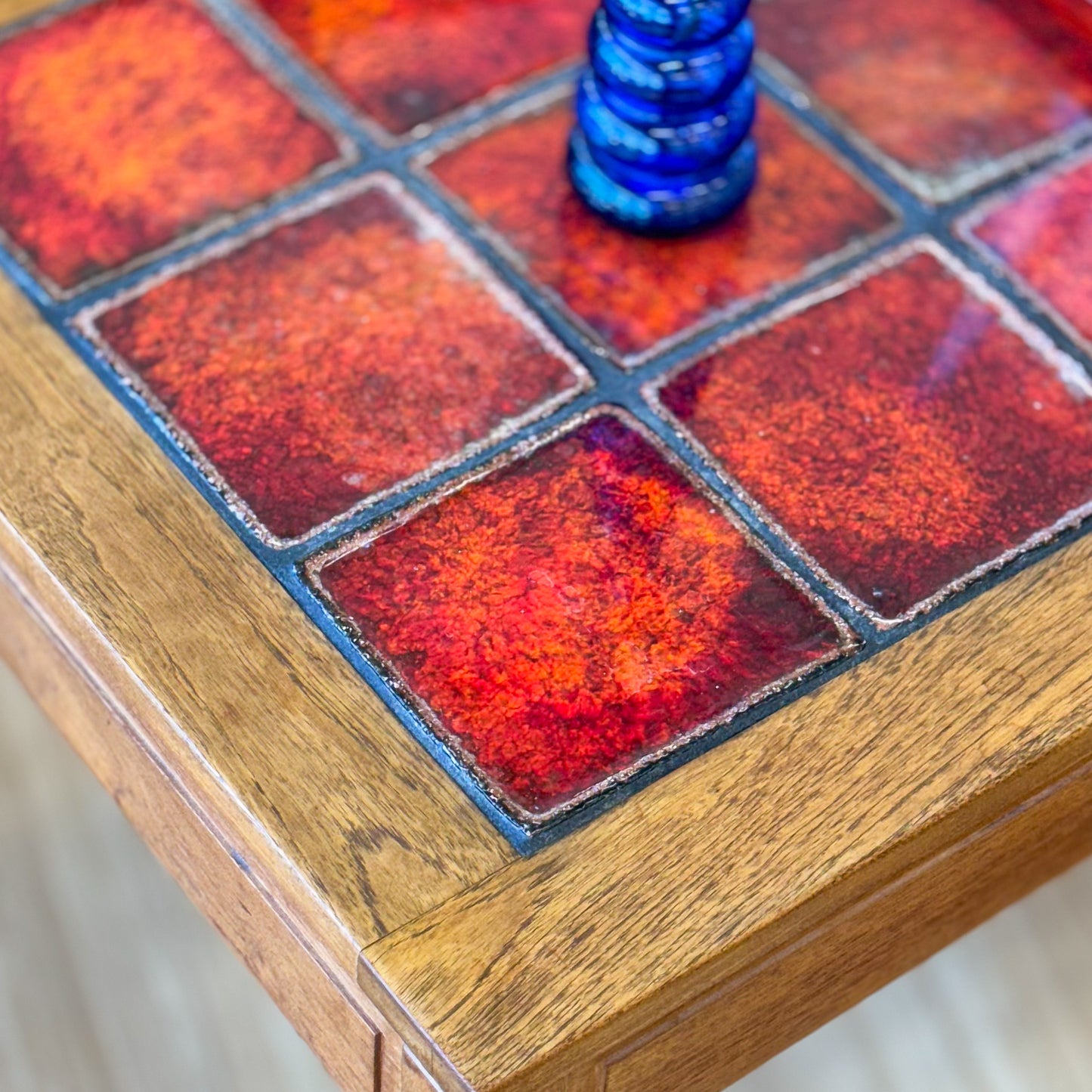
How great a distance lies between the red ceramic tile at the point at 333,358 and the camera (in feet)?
2.45

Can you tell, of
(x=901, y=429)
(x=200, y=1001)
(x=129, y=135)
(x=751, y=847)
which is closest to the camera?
(x=751, y=847)

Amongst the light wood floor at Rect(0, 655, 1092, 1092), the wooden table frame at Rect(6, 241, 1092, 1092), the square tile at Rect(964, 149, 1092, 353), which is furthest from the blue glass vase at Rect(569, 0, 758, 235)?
the light wood floor at Rect(0, 655, 1092, 1092)

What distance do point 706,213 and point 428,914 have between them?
15.8 inches

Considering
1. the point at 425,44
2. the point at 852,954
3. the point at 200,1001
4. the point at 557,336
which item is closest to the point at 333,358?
the point at 557,336

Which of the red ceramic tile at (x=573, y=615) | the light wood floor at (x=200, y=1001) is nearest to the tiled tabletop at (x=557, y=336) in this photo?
the red ceramic tile at (x=573, y=615)

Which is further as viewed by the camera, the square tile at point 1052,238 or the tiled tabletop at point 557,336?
the square tile at point 1052,238

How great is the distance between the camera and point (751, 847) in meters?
0.63

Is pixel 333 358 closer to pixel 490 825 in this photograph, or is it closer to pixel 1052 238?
pixel 490 825

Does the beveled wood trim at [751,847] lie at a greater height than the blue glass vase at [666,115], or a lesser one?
lesser

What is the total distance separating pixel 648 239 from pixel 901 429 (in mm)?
172

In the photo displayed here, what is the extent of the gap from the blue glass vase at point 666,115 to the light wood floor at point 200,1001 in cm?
63

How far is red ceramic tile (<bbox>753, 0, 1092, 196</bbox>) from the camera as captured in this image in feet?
2.93

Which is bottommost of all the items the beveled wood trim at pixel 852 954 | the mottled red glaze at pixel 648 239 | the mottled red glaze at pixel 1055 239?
the beveled wood trim at pixel 852 954

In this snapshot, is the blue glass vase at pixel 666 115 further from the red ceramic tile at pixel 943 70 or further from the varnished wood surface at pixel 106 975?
the varnished wood surface at pixel 106 975
